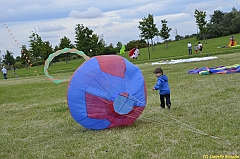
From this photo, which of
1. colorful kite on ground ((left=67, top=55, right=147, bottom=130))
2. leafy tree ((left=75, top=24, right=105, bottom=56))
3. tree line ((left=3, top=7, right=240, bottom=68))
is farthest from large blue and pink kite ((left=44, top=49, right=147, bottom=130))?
leafy tree ((left=75, top=24, right=105, bottom=56))

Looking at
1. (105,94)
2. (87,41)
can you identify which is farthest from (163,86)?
(87,41)

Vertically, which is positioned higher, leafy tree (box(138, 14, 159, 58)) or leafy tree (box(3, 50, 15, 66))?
leafy tree (box(138, 14, 159, 58))

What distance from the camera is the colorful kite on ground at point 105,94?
21.7ft

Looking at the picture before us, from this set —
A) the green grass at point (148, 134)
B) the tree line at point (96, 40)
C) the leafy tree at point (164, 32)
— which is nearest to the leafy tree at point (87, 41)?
the tree line at point (96, 40)

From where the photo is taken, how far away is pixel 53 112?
10.2m

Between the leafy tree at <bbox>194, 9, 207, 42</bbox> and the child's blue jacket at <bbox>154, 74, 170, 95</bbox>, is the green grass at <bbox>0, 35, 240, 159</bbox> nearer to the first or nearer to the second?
the child's blue jacket at <bbox>154, 74, 170, 95</bbox>

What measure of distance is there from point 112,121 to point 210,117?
2.24 meters

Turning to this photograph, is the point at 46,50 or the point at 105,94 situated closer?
the point at 105,94

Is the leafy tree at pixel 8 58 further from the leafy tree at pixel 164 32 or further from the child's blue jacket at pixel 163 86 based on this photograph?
the child's blue jacket at pixel 163 86

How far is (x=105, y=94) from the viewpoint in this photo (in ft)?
21.6

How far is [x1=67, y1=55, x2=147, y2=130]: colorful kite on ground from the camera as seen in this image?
6625 mm

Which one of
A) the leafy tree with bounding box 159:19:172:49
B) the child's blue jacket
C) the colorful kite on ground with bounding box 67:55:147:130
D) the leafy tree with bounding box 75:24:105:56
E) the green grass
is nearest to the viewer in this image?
the green grass

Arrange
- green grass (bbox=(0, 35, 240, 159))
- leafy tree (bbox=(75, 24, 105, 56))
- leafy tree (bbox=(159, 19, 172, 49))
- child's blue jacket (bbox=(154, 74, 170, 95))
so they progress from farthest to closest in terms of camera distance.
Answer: leafy tree (bbox=(159, 19, 172, 49)) < leafy tree (bbox=(75, 24, 105, 56)) < child's blue jacket (bbox=(154, 74, 170, 95)) < green grass (bbox=(0, 35, 240, 159))

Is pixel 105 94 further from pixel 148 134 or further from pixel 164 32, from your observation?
pixel 164 32
